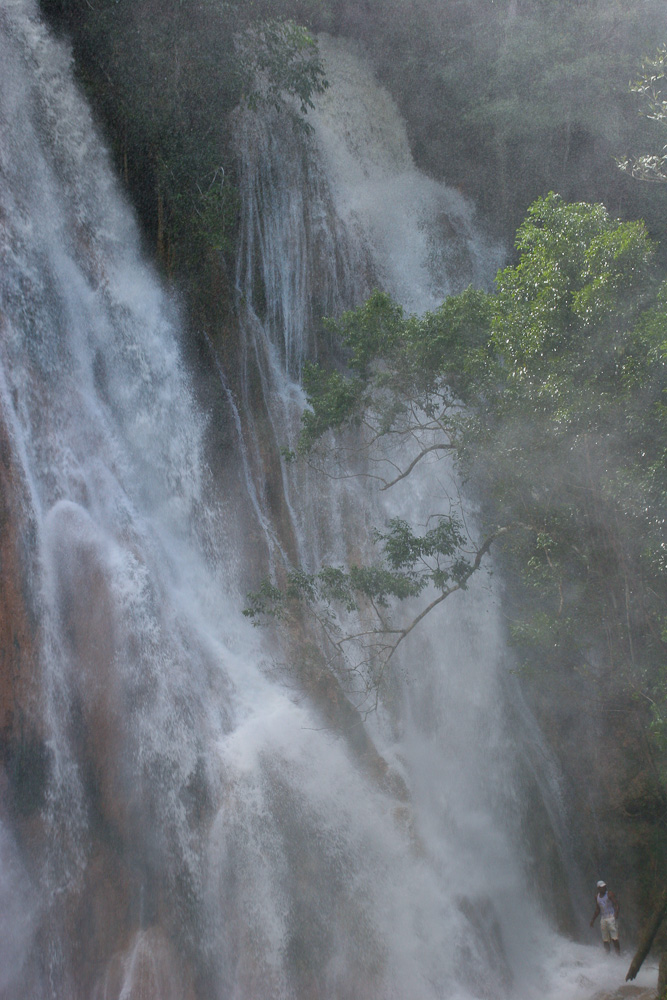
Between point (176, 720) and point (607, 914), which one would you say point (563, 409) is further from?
point (607, 914)

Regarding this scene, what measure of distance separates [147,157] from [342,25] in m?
5.18

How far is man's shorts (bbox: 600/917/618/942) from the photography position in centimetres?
984

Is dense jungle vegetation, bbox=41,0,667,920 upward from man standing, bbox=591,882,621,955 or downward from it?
upward

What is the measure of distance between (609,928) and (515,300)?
756cm

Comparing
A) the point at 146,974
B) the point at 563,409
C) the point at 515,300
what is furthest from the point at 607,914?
the point at 515,300

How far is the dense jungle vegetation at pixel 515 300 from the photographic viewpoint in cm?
835

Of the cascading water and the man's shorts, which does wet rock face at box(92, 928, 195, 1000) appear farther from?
the man's shorts

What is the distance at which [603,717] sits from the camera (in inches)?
465

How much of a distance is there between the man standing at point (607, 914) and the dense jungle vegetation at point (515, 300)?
1.29 meters

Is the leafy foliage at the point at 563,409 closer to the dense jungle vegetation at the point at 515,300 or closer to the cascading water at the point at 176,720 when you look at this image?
the dense jungle vegetation at the point at 515,300

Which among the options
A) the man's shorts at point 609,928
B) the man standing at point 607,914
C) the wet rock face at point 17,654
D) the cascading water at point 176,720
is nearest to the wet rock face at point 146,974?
the cascading water at point 176,720

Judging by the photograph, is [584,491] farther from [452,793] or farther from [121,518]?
[121,518]

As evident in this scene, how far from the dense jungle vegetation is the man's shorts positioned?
130 cm

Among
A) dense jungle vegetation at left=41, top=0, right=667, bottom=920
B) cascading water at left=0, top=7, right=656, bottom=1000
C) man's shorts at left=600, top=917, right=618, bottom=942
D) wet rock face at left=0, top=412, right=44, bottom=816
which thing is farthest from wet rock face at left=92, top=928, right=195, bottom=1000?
man's shorts at left=600, top=917, right=618, bottom=942
